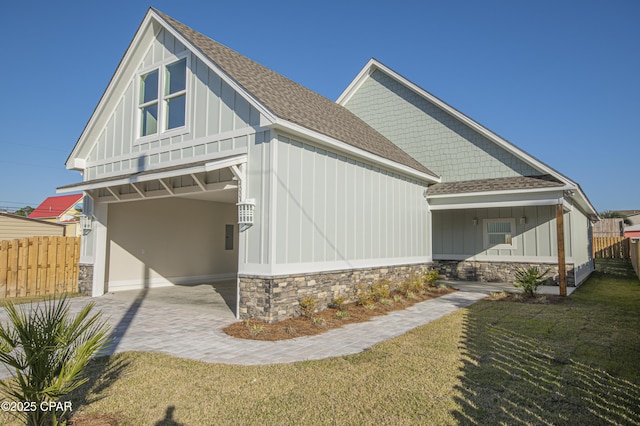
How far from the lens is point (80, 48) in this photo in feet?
58.5

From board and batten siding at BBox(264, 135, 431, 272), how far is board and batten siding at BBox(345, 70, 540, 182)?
3.15 metres

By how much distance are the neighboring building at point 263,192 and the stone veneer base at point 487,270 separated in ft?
0.47

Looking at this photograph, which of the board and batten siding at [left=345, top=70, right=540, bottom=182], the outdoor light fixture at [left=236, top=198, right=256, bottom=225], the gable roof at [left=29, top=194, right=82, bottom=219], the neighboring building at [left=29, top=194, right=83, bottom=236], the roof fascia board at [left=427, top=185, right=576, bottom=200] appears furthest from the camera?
the gable roof at [left=29, top=194, right=82, bottom=219]

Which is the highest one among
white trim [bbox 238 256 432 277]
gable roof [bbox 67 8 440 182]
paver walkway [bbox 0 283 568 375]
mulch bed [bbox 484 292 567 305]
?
gable roof [bbox 67 8 440 182]

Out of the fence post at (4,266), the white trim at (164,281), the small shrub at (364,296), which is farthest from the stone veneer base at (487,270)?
the fence post at (4,266)

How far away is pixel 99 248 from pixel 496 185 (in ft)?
43.4

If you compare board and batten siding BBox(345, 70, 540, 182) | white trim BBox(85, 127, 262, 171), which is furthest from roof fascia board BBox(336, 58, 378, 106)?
white trim BBox(85, 127, 262, 171)

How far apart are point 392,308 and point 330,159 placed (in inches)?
157

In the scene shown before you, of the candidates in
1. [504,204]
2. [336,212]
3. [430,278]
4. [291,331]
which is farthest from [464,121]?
[291,331]

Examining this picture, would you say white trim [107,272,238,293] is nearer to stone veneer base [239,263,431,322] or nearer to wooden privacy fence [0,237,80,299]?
wooden privacy fence [0,237,80,299]

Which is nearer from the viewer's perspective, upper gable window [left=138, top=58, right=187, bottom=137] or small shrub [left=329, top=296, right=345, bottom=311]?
small shrub [left=329, top=296, right=345, bottom=311]

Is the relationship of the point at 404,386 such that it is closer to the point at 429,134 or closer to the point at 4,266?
the point at 4,266

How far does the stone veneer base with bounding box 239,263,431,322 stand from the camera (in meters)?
7.73

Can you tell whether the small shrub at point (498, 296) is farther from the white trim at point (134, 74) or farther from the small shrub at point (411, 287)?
the white trim at point (134, 74)
